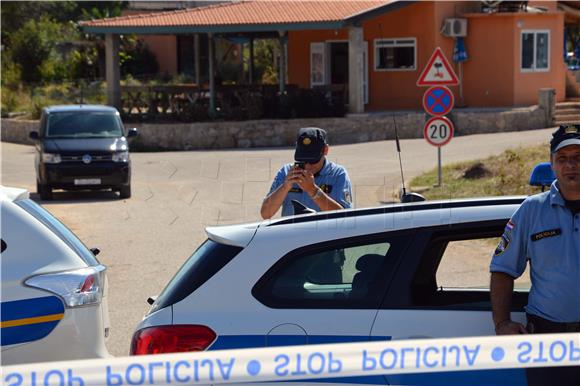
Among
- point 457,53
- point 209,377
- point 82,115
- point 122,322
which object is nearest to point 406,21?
point 457,53

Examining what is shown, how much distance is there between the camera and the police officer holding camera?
6211mm

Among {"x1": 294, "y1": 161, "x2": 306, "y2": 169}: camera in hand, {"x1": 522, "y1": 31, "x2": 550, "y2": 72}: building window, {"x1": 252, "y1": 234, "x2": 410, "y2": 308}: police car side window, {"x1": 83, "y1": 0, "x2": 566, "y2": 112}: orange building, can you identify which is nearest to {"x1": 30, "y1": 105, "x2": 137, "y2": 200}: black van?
{"x1": 294, "y1": 161, "x2": 306, "y2": 169}: camera in hand

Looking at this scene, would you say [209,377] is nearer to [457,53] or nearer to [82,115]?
[82,115]

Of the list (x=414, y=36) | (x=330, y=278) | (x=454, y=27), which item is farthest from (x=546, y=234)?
(x=414, y=36)

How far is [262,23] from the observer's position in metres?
29.8

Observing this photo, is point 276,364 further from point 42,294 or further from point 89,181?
point 89,181

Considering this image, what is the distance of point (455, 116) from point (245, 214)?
15058mm

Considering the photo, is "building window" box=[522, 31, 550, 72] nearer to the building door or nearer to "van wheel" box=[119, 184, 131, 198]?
the building door

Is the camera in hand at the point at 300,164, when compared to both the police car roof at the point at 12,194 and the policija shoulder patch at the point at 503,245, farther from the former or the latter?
the policija shoulder patch at the point at 503,245

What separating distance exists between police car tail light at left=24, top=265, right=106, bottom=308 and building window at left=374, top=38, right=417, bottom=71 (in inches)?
1089

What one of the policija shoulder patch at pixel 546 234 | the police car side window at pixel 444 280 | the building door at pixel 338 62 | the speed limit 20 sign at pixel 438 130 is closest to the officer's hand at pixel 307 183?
the police car side window at pixel 444 280

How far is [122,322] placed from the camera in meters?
8.37

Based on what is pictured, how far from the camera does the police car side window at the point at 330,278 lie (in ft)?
13.8

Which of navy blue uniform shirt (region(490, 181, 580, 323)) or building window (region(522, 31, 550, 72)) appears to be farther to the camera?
building window (region(522, 31, 550, 72))
